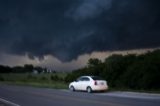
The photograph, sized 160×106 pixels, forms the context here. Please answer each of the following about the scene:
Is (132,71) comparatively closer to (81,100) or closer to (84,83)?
(84,83)

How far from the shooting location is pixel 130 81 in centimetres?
4900

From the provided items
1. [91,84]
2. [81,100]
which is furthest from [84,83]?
[81,100]

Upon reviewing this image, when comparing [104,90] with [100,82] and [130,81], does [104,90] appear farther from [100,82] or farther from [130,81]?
[130,81]

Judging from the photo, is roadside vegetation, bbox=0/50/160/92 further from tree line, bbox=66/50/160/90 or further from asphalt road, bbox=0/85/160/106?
asphalt road, bbox=0/85/160/106

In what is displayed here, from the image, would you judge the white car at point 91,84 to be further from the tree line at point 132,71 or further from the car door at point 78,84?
the tree line at point 132,71

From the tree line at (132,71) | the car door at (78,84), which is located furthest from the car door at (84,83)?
the tree line at (132,71)

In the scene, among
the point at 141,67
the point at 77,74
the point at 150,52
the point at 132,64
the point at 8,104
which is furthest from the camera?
the point at 77,74

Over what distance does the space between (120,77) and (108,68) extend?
271 centimetres

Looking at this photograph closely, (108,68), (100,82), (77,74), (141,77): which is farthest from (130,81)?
(77,74)

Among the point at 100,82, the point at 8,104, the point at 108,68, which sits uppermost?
the point at 108,68

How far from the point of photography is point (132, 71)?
48812 millimetres

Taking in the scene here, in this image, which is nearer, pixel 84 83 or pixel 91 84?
pixel 91 84

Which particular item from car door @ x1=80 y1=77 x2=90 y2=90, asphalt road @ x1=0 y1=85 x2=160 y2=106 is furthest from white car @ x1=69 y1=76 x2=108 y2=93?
asphalt road @ x1=0 y1=85 x2=160 y2=106

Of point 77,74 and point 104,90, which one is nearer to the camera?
point 104,90
